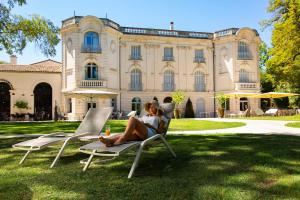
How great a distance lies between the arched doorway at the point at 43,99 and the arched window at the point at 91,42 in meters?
5.76

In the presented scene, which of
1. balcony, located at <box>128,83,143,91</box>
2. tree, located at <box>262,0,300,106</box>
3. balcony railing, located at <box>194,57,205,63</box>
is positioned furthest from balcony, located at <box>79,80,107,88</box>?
tree, located at <box>262,0,300,106</box>

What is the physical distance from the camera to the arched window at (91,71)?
1145 inches

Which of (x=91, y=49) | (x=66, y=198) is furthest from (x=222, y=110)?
(x=66, y=198)

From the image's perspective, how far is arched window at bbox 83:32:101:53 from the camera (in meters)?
28.9

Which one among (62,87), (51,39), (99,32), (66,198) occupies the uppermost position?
(99,32)

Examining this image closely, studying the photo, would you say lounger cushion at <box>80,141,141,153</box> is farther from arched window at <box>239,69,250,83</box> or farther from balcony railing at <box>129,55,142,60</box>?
arched window at <box>239,69,250,83</box>

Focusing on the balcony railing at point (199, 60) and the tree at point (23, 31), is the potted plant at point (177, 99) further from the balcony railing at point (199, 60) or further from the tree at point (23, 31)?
the tree at point (23, 31)

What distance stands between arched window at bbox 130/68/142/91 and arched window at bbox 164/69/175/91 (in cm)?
283

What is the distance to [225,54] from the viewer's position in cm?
3378

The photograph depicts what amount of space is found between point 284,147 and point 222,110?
922 inches

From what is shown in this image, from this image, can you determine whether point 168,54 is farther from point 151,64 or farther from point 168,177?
point 168,177

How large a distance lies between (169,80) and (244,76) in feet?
27.3

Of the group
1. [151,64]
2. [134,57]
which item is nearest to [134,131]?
[134,57]

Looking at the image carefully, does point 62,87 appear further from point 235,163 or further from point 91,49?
point 235,163
